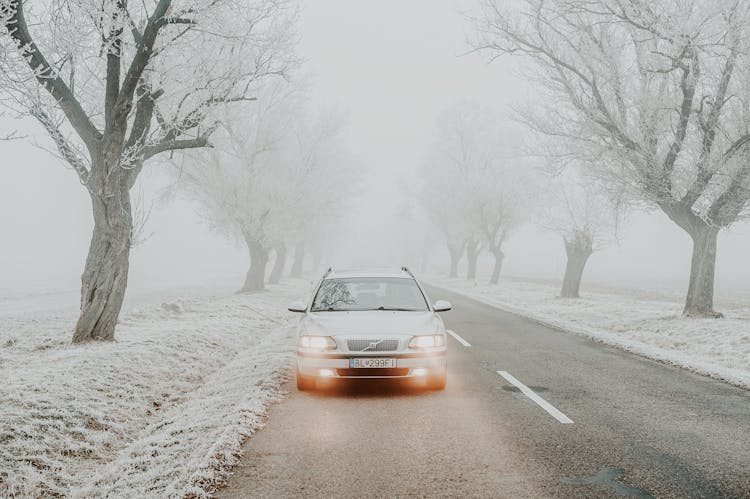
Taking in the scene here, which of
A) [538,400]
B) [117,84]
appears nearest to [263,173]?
[117,84]

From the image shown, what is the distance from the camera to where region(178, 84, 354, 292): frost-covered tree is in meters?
21.2

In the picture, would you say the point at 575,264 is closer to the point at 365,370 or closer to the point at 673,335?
the point at 673,335

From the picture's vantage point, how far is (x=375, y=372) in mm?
6219

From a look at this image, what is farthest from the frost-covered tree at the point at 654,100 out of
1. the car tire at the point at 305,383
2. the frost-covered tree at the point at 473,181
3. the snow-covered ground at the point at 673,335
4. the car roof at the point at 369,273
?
the frost-covered tree at the point at 473,181

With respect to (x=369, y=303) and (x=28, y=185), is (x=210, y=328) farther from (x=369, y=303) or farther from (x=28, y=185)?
(x=28, y=185)

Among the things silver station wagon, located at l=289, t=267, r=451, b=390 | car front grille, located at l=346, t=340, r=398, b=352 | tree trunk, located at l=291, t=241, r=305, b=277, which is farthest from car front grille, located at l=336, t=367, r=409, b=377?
tree trunk, located at l=291, t=241, r=305, b=277

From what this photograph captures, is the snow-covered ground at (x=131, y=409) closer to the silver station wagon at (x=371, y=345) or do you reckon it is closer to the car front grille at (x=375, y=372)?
the silver station wagon at (x=371, y=345)

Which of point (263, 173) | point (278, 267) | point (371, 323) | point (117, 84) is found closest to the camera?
point (371, 323)

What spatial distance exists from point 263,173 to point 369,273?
50.3 ft

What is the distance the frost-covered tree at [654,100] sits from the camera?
1206cm

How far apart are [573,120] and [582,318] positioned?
246 inches

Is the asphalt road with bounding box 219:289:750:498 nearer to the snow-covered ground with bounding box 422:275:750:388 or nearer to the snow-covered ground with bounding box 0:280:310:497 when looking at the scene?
the snow-covered ground with bounding box 0:280:310:497

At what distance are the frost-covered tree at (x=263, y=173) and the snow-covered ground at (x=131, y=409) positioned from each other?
1119 centimetres

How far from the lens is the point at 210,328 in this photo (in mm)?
11883
